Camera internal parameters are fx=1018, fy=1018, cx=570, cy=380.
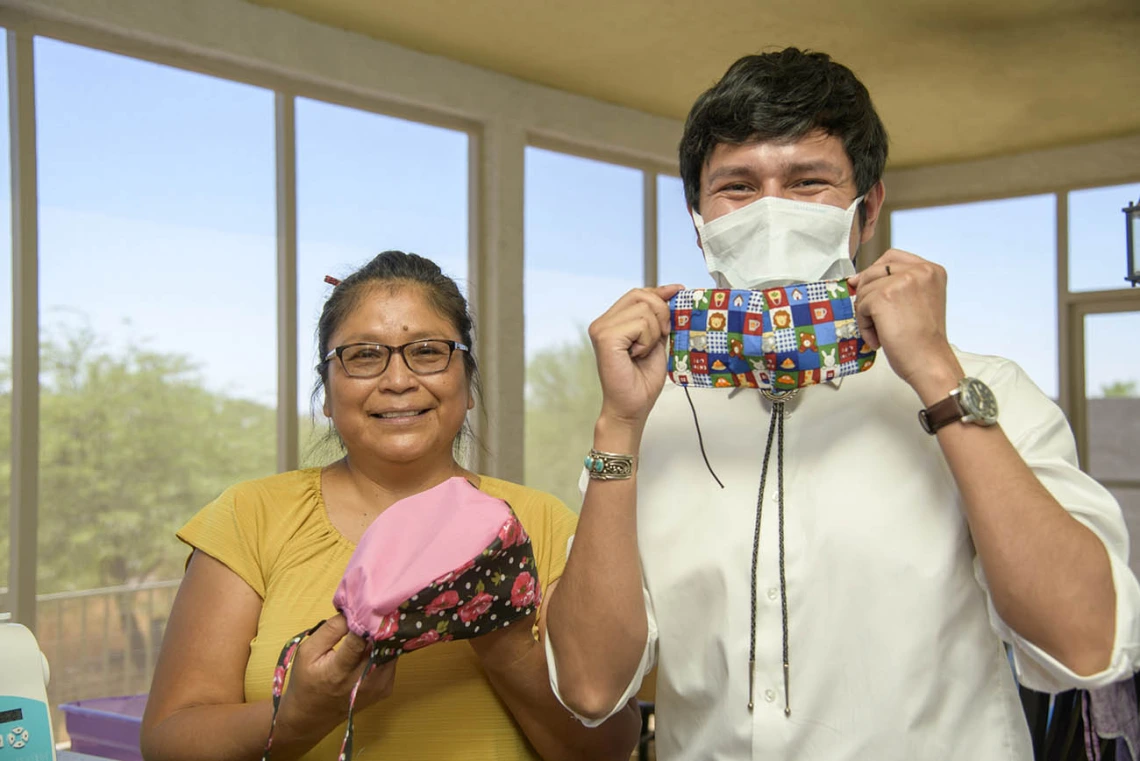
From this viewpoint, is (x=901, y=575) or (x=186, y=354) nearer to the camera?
(x=901, y=575)

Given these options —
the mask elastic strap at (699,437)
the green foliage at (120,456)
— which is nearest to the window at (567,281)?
the green foliage at (120,456)

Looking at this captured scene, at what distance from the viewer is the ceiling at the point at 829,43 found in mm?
4668

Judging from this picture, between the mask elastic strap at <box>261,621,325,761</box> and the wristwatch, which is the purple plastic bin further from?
the wristwatch

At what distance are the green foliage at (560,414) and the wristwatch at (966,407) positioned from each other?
484 centimetres

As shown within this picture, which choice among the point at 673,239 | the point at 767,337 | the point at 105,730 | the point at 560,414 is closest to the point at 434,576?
the point at 767,337

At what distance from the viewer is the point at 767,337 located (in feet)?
4.10

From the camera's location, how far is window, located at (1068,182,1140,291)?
692 cm

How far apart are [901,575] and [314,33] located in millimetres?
4445

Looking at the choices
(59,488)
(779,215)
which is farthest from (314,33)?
(779,215)

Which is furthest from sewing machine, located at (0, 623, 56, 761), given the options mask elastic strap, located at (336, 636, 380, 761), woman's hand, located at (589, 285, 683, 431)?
woman's hand, located at (589, 285, 683, 431)

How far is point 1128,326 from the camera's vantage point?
6891 millimetres

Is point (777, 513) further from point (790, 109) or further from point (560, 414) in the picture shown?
point (560, 414)

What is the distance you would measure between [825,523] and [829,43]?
14.3ft

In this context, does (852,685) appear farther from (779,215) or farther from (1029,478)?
(779,215)
